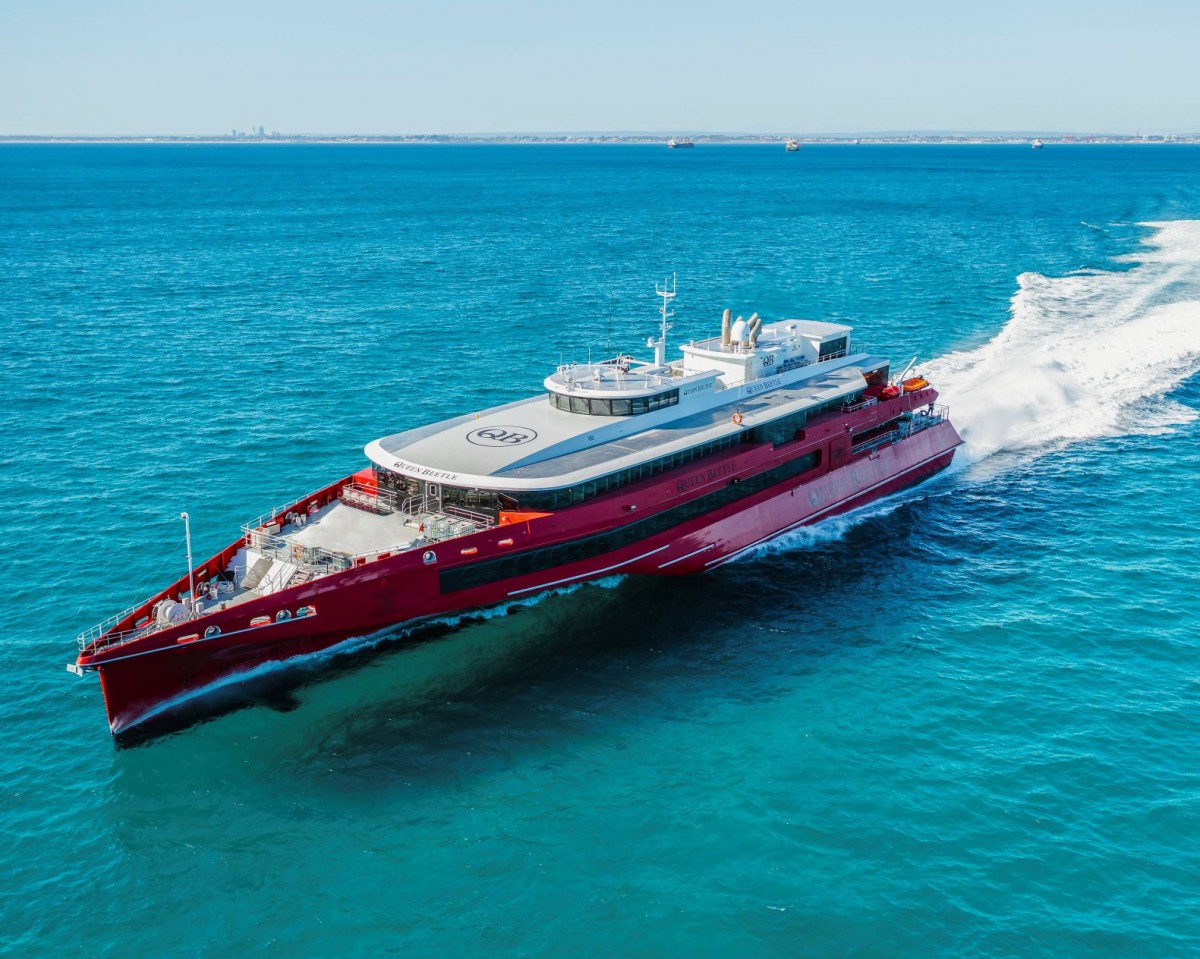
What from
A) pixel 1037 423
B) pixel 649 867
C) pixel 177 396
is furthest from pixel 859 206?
pixel 649 867

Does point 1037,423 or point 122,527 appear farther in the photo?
point 1037,423

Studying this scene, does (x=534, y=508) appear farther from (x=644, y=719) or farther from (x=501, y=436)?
(x=644, y=719)

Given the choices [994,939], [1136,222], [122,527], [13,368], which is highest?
[1136,222]

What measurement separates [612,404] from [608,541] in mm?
6741

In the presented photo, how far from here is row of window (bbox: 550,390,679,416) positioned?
42094mm

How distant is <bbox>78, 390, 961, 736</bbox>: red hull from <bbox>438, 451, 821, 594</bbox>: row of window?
53 millimetres

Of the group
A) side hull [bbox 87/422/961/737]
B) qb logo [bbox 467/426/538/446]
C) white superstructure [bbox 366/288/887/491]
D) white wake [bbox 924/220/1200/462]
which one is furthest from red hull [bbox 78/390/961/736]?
white wake [bbox 924/220/1200/462]

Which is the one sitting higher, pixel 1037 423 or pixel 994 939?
pixel 1037 423

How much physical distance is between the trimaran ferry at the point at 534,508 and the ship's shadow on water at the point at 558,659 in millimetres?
1100

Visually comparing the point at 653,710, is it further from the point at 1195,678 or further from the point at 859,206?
the point at 859,206

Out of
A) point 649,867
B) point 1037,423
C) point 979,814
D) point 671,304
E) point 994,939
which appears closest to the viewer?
point 994,939

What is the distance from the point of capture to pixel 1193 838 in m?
26.3

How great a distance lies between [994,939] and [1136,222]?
14536cm

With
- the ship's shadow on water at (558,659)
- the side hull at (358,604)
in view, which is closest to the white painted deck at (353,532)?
the side hull at (358,604)
